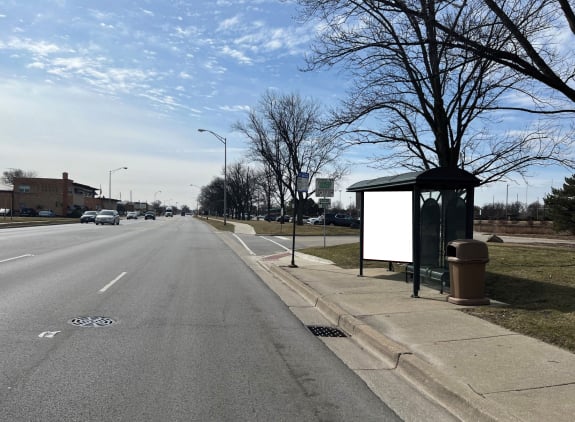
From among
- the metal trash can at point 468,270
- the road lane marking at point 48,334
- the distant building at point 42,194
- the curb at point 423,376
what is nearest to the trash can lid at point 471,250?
the metal trash can at point 468,270

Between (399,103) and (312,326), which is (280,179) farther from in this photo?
(312,326)

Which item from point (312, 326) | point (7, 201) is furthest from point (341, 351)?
point (7, 201)

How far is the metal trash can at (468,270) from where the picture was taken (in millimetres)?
8609

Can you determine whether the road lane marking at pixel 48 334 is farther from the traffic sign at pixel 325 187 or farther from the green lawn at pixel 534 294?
the traffic sign at pixel 325 187

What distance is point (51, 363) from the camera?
5.46 metres

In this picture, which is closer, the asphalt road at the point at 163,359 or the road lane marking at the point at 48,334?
the asphalt road at the point at 163,359

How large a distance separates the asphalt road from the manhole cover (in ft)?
0.05

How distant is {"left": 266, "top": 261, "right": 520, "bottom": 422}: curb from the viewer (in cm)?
427

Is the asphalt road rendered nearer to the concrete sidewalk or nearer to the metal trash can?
the concrete sidewalk

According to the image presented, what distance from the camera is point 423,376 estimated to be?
521 centimetres

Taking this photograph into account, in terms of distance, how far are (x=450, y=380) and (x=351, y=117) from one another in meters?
12.7

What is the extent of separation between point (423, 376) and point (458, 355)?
0.85 metres

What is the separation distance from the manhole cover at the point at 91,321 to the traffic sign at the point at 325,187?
15.5 m

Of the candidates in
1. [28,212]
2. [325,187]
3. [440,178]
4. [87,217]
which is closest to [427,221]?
[440,178]
